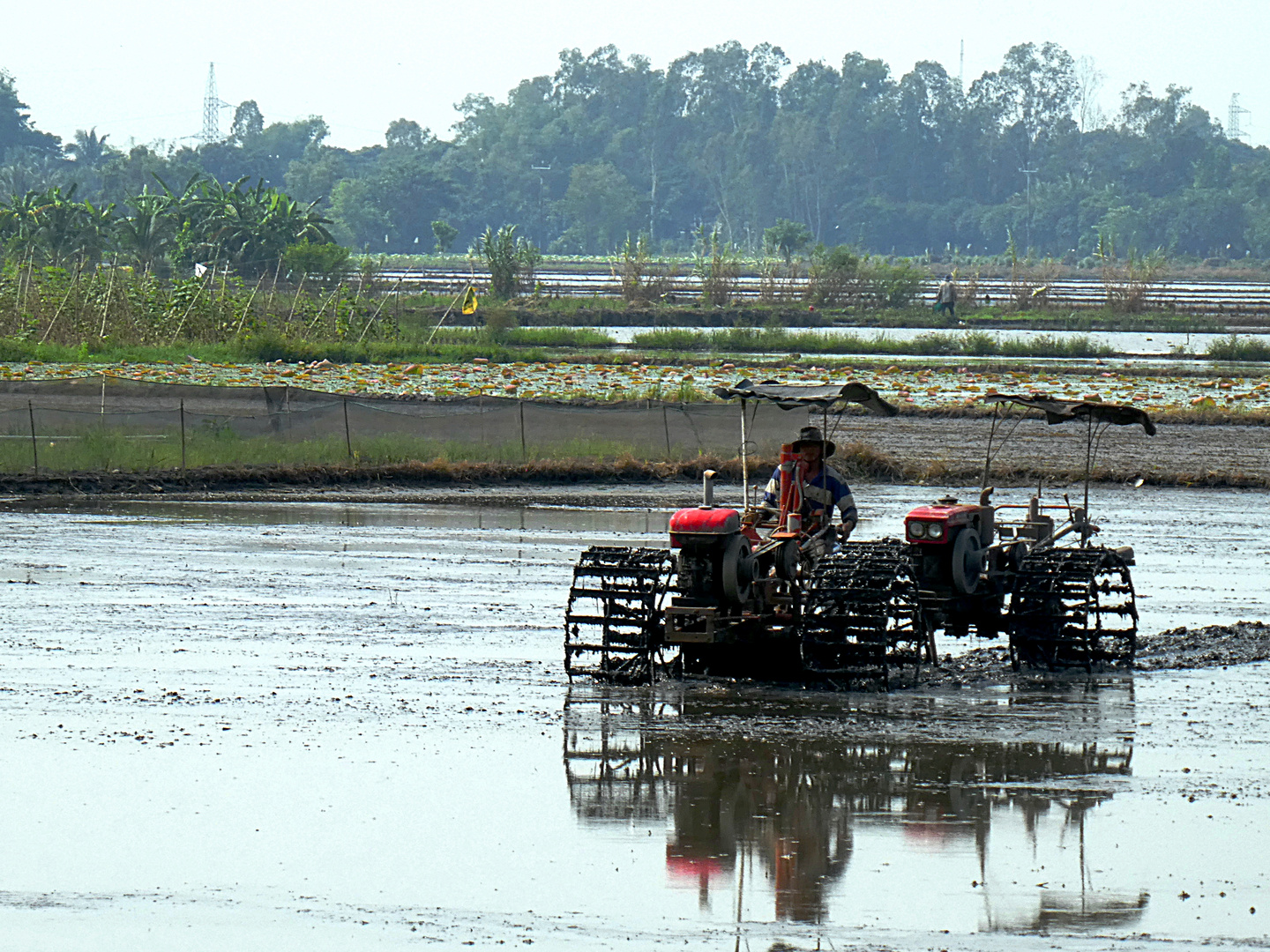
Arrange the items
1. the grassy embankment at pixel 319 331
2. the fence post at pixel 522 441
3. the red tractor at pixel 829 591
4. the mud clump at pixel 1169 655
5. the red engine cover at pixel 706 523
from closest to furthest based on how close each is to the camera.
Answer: the red engine cover at pixel 706 523 < the red tractor at pixel 829 591 < the mud clump at pixel 1169 655 < the fence post at pixel 522 441 < the grassy embankment at pixel 319 331

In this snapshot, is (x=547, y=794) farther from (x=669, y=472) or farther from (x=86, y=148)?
(x=86, y=148)

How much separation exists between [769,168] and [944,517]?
150254 mm

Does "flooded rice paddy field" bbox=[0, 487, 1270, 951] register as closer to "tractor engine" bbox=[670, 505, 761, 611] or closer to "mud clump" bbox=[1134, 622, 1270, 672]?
"mud clump" bbox=[1134, 622, 1270, 672]

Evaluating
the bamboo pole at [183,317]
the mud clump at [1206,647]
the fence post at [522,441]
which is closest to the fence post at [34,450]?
the fence post at [522,441]

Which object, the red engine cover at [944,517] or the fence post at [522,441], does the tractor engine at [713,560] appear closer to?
the red engine cover at [944,517]

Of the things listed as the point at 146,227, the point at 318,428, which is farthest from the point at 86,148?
the point at 318,428

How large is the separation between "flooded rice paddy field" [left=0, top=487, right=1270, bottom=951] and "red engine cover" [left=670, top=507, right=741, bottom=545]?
1.23 meters

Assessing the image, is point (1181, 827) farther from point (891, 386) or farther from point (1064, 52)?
point (1064, 52)

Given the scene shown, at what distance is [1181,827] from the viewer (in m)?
9.85

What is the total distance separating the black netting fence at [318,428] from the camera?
26.7 metres

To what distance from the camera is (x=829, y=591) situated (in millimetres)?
13078

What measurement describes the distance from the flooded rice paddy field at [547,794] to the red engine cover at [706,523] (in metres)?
1.23

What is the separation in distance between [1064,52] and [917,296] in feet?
367

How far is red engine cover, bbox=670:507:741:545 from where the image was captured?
42.7 feet
